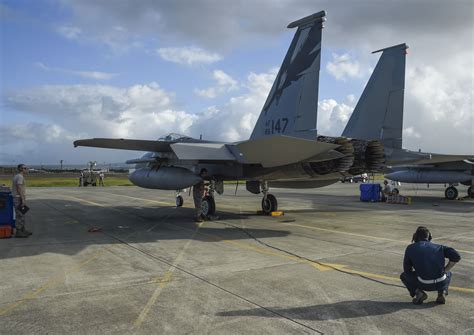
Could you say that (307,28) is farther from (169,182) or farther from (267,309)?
(267,309)

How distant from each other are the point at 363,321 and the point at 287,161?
557 centimetres

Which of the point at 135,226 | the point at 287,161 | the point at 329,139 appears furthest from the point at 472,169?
the point at 135,226

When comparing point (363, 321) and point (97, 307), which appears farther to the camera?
point (97, 307)

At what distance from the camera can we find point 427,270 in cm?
457

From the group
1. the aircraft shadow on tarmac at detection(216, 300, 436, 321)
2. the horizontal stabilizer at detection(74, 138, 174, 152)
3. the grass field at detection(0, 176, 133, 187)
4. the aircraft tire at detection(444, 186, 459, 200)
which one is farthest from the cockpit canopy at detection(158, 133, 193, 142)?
the grass field at detection(0, 176, 133, 187)

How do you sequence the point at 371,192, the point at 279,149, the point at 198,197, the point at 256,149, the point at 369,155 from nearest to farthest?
the point at 279,149 < the point at 256,149 < the point at 369,155 < the point at 198,197 < the point at 371,192

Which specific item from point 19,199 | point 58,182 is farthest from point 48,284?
point 58,182

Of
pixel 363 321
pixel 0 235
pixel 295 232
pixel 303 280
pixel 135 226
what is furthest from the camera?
pixel 135 226

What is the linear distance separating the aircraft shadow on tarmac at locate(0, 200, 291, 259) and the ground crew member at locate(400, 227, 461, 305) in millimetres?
4979

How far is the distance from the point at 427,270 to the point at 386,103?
9.93 meters

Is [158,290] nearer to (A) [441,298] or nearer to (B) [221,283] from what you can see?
(B) [221,283]

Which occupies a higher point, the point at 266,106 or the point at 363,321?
the point at 266,106

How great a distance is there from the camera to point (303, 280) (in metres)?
5.69

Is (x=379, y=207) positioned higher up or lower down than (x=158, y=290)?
higher up
